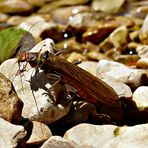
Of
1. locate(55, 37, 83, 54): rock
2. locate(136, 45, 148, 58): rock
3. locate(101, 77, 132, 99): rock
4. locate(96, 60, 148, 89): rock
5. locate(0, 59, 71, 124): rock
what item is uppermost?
locate(0, 59, 71, 124): rock

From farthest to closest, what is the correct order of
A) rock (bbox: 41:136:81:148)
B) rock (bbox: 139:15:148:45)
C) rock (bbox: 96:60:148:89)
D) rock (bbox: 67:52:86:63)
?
rock (bbox: 139:15:148:45)
rock (bbox: 67:52:86:63)
rock (bbox: 96:60:148:89)
rock (bbox: 41:136:81:148)

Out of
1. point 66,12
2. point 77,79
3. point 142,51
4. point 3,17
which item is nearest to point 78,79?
point 77,79

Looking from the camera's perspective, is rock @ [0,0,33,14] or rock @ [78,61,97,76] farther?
rock @ [0,0,33,14]

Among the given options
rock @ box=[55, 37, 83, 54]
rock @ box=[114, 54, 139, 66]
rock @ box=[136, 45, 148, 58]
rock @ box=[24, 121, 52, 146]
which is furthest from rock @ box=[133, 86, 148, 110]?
rock @ box=[55, 37, 83, 54]

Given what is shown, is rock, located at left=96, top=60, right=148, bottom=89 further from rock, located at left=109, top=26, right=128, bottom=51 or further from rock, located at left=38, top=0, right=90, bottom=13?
rock, located at left=38, top=0, right=90, bottom=13

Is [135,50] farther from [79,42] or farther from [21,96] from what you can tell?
[21,96]

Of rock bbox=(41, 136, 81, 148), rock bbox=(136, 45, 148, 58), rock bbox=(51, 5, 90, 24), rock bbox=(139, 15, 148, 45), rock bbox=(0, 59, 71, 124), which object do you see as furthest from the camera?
rock bbox=(51, 5, 90, 24)

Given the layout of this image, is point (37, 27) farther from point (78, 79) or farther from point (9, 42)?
point (78, 79)

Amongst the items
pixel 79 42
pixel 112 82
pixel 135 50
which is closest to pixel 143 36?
pixel 135 50
